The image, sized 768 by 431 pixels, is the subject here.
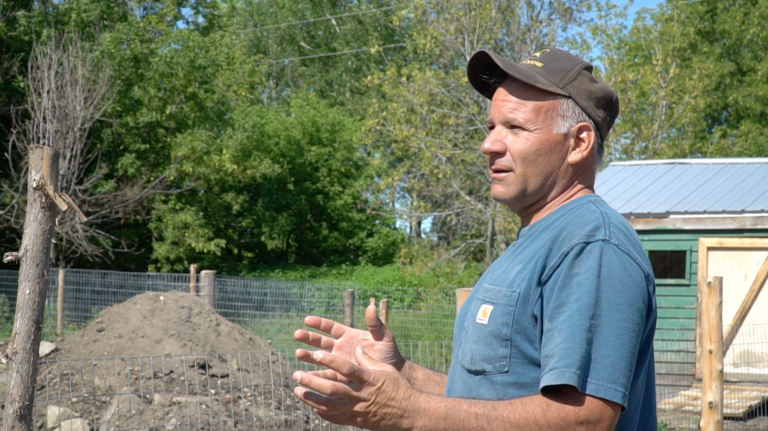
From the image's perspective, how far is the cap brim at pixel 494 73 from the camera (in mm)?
2053

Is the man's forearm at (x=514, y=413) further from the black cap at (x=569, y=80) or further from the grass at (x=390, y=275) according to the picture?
the grass at (x=390, y=275)

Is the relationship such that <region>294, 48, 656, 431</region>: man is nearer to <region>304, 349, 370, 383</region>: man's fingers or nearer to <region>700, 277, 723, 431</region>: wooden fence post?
<region>304, 349, 370, 383</region>: man's fingers

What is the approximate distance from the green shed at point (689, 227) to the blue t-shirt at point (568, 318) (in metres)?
9.73

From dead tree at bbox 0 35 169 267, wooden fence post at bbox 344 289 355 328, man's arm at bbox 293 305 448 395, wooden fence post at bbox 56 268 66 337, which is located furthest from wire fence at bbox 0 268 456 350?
man's arm at bbox 293 305 448 395

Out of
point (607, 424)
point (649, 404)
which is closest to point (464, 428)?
point (607, 424)

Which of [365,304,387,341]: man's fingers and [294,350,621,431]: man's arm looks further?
[365,304,387,341]: man's fingers

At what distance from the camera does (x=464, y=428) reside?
1735mm

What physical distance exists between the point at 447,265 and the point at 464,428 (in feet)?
59.6

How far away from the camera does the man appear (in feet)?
5.56

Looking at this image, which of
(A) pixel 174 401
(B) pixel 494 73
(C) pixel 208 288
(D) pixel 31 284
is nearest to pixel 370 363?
(B) pixel 494 73

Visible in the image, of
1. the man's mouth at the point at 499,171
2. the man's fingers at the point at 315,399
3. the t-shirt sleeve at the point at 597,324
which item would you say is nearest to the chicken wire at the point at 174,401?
the man's mouth at the point at 499,171

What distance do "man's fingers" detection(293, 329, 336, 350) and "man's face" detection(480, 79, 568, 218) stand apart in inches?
24.0

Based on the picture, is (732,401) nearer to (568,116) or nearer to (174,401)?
(174,401)

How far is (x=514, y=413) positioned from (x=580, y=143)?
0.73 m
